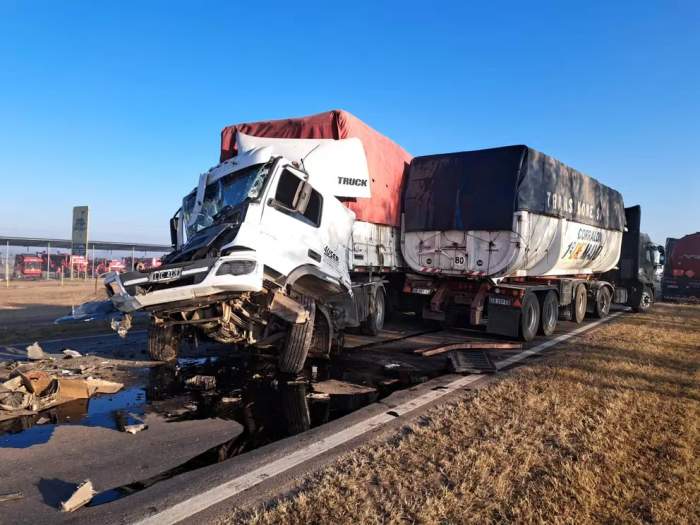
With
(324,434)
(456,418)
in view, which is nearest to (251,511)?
(324,434)

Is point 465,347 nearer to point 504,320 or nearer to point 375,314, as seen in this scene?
point 504,320

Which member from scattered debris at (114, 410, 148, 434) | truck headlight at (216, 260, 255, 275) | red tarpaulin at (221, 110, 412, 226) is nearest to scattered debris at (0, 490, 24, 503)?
scattered debris at (114, 410, 148, 434)

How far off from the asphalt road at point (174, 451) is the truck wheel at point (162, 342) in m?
0.66

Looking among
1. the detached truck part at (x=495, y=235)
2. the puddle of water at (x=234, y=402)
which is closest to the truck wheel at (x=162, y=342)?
the puddle of water at (x=234, y=402)

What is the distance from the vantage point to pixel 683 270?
75.9ft

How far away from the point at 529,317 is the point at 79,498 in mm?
9177

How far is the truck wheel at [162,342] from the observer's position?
7098 millimetres

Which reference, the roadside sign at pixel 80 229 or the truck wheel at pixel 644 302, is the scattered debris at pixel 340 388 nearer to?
the roadside sign at pixel 80 229

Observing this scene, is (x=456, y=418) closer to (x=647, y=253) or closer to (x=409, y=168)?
(x=409, y=168)

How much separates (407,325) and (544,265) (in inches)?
149

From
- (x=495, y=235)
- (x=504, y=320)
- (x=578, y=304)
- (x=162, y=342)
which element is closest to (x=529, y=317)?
(x=504, y=320)

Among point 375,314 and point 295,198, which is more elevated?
point 295,198

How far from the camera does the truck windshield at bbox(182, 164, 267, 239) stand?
250 inches

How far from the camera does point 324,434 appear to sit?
4297mm
